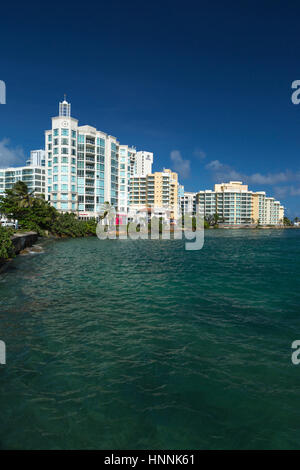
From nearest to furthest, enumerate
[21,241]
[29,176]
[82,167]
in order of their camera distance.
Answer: [21,241] → [82,167] → [29,176]

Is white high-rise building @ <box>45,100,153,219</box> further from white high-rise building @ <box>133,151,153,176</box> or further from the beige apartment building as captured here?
white high-rise building @ <box>133,151,153,176</box>

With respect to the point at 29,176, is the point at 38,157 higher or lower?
higher

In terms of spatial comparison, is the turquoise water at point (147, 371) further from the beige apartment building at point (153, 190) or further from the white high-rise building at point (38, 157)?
the white high-rise building at point (38, 157)

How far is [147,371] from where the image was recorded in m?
8.75

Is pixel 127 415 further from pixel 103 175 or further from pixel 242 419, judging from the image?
pixel 103 175

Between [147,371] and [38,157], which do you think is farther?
[38,157]

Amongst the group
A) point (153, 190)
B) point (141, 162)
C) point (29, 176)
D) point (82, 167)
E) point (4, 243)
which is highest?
point (141, 162)

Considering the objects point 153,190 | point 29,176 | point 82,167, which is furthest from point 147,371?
point 153,190

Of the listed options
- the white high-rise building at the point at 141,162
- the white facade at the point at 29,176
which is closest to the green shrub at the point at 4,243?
the white facade at the point at 29,176

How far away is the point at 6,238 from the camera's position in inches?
1050

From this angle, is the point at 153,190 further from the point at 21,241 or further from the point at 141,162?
the point at 21,241

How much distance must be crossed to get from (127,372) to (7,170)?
157 meters
